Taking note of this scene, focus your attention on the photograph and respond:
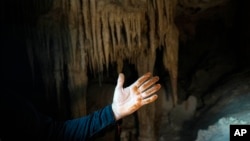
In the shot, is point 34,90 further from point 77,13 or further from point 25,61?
point 77,13

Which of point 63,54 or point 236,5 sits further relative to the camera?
point 236,5

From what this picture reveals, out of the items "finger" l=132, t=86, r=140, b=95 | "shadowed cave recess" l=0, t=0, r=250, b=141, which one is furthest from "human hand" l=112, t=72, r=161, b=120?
"shadowed cave recess" l=0, t=0, r=250, b=141

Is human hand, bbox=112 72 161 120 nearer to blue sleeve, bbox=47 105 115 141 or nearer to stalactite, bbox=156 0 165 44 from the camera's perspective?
blue sleeve, bbox=47 105 115 141

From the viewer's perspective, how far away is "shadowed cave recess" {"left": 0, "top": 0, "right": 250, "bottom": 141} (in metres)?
4.93

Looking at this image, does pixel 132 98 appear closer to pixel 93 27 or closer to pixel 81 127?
pixel 81 127

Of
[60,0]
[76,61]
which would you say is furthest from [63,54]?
[60,0]

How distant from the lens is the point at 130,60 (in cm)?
594

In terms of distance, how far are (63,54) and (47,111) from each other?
1.72 meters

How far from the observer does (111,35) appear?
17.1 ft

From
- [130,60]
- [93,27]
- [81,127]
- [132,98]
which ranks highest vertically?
[93,27]

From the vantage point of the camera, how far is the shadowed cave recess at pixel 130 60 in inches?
194

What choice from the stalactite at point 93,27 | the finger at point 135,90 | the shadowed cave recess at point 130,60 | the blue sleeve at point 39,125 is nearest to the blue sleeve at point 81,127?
the blue sleeve at point 39,125

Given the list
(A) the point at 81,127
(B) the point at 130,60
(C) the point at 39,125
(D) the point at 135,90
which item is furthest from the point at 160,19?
(C) the point at 39,125

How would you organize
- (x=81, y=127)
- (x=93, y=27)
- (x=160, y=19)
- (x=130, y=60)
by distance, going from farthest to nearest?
(x=130, y=60) → (x=160, y=19) → (x=93, y=27) → (x=81, y=127)
